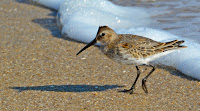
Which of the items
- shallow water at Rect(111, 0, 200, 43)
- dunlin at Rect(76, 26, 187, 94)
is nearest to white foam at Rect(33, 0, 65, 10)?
shallow water at Rect(111, 0, 200, 43)

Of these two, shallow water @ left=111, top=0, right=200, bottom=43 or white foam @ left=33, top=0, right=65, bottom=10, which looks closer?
shallow water @ left=111, top=0, right=200, bottom=43

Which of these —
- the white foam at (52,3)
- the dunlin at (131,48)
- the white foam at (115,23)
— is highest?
the dunlin at (131,48)

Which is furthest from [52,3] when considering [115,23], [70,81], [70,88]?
[70,88]

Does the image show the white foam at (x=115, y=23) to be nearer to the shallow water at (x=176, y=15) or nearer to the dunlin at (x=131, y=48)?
the shallow water at (x=176, y=15)

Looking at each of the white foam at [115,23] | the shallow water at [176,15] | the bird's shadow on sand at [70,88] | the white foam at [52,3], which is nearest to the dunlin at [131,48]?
the bird's shadow on sand at [70,88]

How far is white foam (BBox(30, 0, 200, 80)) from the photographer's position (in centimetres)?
569

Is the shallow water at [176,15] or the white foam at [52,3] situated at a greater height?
the shallow water at [176,15]

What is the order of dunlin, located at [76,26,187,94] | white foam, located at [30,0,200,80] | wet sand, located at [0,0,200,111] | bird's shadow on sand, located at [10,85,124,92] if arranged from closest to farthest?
wet sand, located at [0,0,200,111] < dunlin, located at [76,26,187,94] < bird's shadow on sand, located at [10,85,124,92] < white foam, located at [30,0,200,80]

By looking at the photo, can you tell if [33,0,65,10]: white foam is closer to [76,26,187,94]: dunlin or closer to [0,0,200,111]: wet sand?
[0,0,200,111]: wet sand

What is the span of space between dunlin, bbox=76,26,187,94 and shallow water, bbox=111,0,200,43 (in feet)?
7.28

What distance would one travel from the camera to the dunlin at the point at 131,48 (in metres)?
4.44

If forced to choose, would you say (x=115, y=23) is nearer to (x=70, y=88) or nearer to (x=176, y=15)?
(x=176, y=15)

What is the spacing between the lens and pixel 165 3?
9.34 m

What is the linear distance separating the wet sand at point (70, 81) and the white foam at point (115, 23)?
0.86ft
